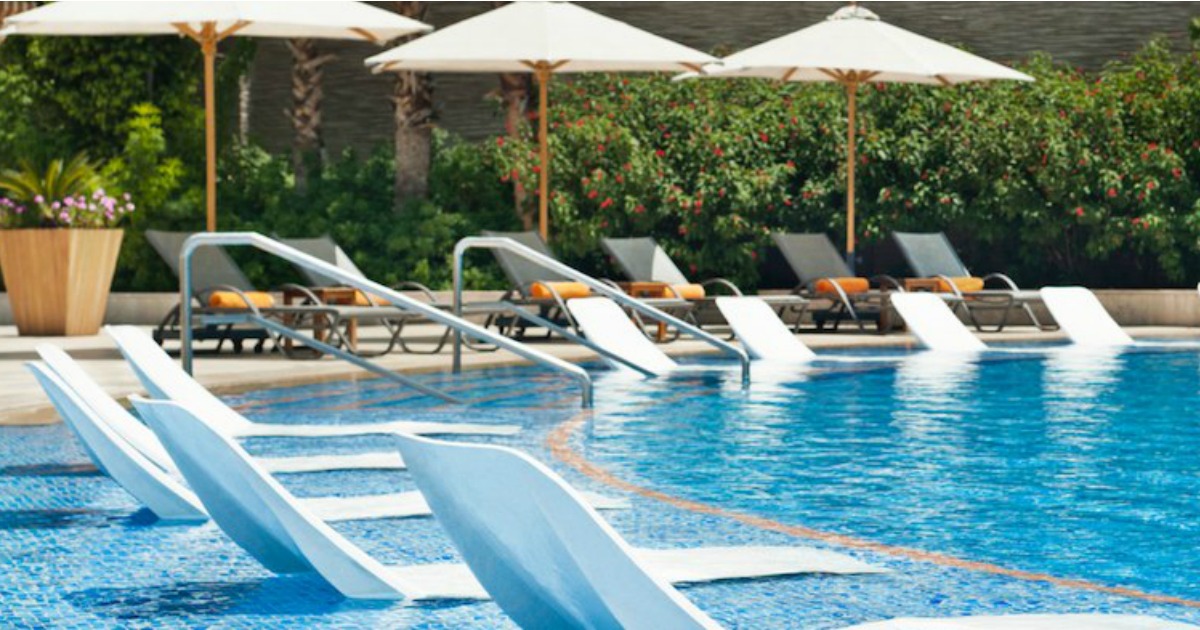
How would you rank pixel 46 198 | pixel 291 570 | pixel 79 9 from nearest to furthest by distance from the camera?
1. pixel 291 570
2. pixel 79 9
3. pixel 46 198

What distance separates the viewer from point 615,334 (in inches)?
528

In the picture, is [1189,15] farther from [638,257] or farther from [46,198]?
[46,198]

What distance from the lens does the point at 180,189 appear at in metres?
21.5

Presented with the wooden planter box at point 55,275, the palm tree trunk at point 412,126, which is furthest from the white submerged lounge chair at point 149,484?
the palm tree trunk at point 412,126

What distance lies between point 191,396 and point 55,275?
343 inches

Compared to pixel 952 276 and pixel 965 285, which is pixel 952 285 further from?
pixel 952 276

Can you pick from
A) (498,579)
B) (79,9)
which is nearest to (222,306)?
(79,9)

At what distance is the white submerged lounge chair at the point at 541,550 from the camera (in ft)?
11.1

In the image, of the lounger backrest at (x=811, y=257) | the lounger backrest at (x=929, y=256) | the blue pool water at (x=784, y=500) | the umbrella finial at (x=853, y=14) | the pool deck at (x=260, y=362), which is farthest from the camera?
the umbrella finial at (x=853, y=14)

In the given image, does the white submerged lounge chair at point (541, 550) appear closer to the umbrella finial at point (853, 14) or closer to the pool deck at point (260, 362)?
the pool deck at point (260, 362)

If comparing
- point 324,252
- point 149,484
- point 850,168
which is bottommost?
point 149,484

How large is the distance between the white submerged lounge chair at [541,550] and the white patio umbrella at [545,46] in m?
13.3

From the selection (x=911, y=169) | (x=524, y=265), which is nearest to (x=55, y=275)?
(x=524, y=265)

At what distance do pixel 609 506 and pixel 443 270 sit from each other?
14519 mm
